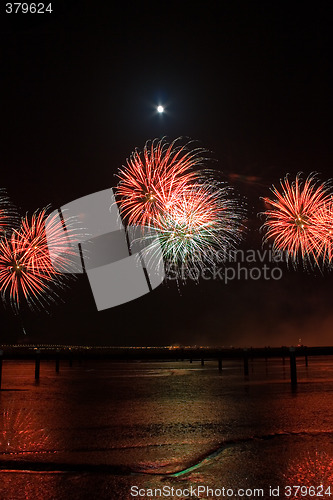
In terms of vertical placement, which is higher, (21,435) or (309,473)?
(309,473)

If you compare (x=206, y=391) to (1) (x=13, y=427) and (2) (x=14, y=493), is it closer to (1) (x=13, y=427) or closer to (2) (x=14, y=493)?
(1) (x=13, y=427)

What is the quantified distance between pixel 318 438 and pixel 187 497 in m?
2.63

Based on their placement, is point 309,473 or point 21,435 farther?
point 21,435

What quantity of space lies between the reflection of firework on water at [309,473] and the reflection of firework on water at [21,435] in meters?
2.85

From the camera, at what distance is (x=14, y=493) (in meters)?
3.72

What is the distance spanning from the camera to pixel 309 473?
162 inches

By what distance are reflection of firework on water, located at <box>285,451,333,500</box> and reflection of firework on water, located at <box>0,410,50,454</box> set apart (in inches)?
112

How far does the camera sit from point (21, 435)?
597 centimetres

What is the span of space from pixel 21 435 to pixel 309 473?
3.82 m

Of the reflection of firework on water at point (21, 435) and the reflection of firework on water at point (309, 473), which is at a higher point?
the reflection of firework on water at point (309, 473)

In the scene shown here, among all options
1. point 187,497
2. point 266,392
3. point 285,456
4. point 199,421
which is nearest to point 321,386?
point 266,392

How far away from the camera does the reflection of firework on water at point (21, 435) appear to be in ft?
17.2

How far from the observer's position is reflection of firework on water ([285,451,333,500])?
3.75 m

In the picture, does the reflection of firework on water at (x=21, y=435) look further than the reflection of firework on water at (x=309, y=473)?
Yes
